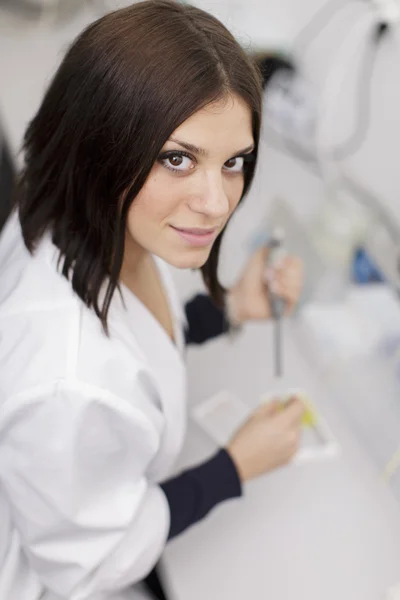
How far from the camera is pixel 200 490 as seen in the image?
0.67 metres

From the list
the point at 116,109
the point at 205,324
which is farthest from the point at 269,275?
the point at 116,109

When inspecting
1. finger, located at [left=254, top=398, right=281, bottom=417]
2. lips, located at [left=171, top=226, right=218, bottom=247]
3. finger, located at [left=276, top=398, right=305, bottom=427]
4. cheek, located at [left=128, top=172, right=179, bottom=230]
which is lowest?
finger, located at [left=254, top=398, right=281, bottom=417]

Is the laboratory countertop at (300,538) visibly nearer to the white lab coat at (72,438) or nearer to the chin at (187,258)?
the white lab coat at (72,438)

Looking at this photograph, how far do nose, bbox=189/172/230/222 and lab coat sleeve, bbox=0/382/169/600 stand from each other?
0.67 feet

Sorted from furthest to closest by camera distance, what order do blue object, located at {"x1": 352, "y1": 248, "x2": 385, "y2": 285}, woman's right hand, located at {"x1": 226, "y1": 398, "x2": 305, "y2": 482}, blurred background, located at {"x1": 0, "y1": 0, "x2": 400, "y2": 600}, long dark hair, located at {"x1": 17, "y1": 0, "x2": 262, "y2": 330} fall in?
1. blue object, located at {"x1": 352, "y1": 248, "x2": 385, "y2": 285}
2. blurred background, located at {"x1": 0, "y1": 0, "x2": 400, "y2": 600}
3. woman's right hand, located at {"x1": 226, "y1": 398, "x2": 305, "y2": 482}
4. long dark hair, located at {"x1": 17, "y1": 0, "x2": 262, "y2": 330}

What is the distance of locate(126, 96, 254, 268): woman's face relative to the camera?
1.66ft

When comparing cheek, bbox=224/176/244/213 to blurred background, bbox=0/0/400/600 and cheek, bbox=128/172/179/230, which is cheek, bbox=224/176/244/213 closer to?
cheek, bbox=128/172/179/230

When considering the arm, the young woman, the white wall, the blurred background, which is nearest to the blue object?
the blurred background

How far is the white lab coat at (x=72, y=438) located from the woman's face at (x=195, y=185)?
0.10m

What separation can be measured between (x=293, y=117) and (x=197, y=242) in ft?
2.53

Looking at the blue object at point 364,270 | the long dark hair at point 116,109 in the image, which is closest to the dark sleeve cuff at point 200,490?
the long dark hair at point 116,109

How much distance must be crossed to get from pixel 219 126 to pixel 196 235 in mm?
123

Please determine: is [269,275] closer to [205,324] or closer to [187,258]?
[205,324]

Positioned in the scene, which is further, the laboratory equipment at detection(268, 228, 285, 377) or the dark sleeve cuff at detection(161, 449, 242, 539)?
the laboratory equipment at detection(268, 228, 285, 377)
